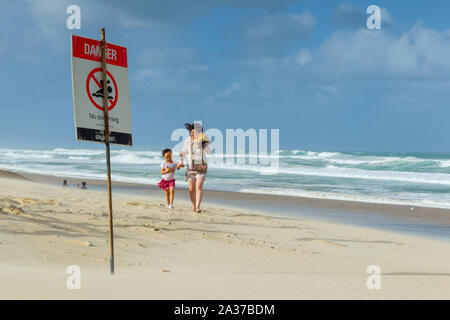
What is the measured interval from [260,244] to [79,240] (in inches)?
111

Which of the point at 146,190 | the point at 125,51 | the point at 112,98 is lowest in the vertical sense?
the point at 146,190

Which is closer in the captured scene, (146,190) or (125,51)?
(125,51)

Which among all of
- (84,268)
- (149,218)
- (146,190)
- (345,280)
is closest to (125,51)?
(84,268)

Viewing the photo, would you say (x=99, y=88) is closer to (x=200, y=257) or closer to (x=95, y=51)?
(x=95, y=51)

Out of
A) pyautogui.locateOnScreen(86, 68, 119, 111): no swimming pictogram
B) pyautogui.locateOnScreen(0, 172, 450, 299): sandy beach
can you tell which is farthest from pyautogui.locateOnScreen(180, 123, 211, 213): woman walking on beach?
pyautogui.locateOnScreen(86, 68, 119, 111): no swimming pictogram

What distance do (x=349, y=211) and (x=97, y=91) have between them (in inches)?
440

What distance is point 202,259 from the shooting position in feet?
21.6

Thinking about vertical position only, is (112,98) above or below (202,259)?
above

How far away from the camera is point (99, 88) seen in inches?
202

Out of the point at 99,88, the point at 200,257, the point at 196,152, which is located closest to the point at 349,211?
the point at 196,152

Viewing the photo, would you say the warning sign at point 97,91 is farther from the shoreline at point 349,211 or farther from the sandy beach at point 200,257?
the shoreline at point 349,211
